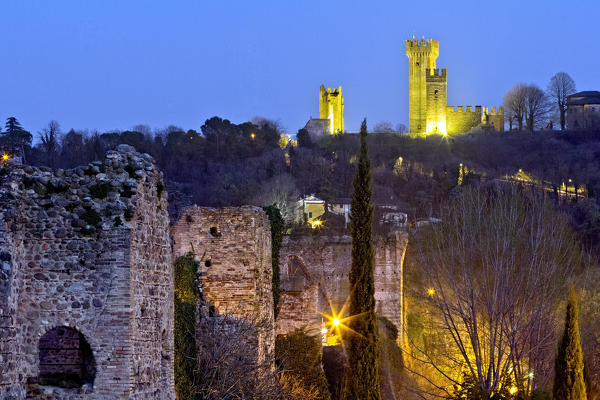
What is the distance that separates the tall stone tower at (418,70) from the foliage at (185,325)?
370 feet

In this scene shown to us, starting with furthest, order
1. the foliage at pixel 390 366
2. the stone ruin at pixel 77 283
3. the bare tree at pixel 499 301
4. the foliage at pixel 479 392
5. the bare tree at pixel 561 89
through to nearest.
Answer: the bare tree at pixel 561 89
the foliage at pixel 390 366
the bare tree at pixel 499 301
the foliage at pixel 479 392
the stone ruin at pixel 77 283

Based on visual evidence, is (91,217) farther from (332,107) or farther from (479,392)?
(332,107)

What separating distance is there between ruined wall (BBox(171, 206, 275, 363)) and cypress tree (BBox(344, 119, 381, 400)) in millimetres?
3344

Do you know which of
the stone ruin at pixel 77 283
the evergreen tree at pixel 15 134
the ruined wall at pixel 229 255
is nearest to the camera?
the stone ruin at pixel 77 283

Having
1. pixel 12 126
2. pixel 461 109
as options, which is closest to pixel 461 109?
pixel 461 109

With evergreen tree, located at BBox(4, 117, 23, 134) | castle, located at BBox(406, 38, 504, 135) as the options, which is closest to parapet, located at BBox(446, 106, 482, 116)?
castle, located at BBox(406, 38, 504, 135)

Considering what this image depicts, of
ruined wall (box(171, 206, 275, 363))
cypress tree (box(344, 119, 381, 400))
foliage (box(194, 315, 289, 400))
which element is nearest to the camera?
foliage (box(194, 315, 289, 400))

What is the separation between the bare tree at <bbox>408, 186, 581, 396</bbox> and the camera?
1014 inches

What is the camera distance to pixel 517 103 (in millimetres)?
122750

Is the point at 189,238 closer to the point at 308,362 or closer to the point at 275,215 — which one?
the point at 275,215

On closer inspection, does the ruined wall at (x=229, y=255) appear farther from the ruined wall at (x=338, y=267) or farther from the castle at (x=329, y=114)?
the castle at (x=329, y=114)

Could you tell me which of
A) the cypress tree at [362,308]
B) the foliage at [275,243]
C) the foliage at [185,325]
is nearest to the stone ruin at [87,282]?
the foliage at [185,325]

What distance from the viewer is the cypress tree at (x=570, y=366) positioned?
21562 millimetres

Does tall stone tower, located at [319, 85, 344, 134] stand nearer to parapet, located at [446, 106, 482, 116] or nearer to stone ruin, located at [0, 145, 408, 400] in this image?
parapet, located at [446, 106, 482, 116]
